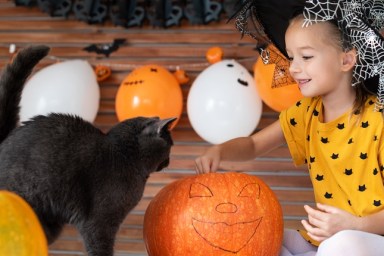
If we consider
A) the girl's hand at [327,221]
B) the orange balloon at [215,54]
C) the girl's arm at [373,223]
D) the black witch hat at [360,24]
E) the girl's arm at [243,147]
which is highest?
the black witch hat at [360,24]

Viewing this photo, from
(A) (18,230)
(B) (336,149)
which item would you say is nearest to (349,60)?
(B) (336,149)

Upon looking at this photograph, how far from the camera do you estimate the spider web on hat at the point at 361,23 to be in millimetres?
1075

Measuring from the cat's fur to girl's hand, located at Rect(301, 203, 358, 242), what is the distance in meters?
0.37

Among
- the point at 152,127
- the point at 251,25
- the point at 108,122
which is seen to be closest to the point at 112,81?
the point at 108,122

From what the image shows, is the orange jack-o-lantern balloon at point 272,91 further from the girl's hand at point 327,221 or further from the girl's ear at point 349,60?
the girl's hand at point 327,221

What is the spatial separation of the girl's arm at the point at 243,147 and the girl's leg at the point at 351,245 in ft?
1.40

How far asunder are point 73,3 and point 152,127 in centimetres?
187

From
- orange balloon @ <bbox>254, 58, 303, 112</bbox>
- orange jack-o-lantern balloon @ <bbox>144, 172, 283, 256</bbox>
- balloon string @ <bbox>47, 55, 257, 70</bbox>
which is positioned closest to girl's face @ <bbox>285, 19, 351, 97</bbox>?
orange jack-o-lantern balloon @ <bbox>144, 172, 283, 256</bbox>

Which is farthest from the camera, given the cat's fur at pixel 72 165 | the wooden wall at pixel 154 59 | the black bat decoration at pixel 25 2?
the black bat decoration at pixel 25 2

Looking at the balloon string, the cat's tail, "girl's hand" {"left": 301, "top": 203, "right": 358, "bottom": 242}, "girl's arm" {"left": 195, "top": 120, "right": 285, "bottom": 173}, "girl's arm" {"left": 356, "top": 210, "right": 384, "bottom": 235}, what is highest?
the cat's tail

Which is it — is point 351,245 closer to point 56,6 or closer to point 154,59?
point 154,59

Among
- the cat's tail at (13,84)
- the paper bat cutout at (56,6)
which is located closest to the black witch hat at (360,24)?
the cat's tail at (13,84)

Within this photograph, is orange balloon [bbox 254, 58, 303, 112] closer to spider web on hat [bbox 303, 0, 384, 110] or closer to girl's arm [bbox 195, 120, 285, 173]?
girl's arm [bbox 195, 120, 285, 173]

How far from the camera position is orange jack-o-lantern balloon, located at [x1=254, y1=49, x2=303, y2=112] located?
2.05 meters
